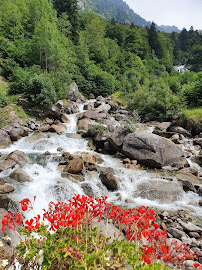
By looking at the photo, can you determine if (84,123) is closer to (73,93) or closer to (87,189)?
(73,93)

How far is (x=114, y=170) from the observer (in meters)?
9.09

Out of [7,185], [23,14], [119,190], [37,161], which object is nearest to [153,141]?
[119,190]

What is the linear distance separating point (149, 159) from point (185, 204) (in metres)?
3.09

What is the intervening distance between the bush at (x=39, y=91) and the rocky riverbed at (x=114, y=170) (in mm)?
3166

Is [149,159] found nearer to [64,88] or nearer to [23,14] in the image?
[64,88]

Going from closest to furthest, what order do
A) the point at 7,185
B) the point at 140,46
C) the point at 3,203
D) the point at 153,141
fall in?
the point at 3,203, the point at 7,185, the point at 153,141, the point at 140,46

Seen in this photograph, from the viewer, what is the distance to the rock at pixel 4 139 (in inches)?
450

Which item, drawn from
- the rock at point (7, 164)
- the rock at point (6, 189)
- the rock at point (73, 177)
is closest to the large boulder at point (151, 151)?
the rock at point (73, 177)

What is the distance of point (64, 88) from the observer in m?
21.8

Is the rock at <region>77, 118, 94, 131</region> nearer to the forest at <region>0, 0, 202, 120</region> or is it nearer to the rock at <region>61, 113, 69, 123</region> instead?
the rock at <region>61, 113, 69, 123</region>

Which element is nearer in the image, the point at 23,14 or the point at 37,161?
the point at 37,161

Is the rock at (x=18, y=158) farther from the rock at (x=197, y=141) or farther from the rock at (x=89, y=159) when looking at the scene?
the rock at (x=197, y=141)

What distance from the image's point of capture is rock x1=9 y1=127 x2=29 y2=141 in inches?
481

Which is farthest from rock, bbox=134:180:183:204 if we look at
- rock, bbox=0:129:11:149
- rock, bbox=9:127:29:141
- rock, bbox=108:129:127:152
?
rock, bbox=9:127:29:141
